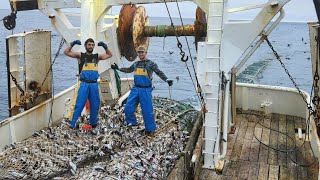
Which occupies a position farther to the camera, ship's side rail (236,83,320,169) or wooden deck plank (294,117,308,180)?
ship's side rail (236,83,320,169)

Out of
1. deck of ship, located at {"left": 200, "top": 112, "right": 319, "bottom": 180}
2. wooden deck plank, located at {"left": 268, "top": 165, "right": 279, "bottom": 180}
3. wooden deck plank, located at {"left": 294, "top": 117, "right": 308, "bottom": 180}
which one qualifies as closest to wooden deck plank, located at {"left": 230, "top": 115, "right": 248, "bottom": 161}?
deck of ship, located at {"left": 200, "top": 112, "right": 319, "bottom": 180}

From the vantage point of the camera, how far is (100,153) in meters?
6.24

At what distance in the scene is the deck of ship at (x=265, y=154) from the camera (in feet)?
19.8

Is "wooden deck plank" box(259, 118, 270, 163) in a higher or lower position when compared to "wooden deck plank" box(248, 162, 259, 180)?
higher

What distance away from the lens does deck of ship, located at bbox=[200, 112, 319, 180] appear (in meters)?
6.04

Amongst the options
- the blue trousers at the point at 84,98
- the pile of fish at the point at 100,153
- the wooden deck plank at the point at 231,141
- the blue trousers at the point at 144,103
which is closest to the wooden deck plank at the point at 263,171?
the wooden deck plank at the point at 231,141

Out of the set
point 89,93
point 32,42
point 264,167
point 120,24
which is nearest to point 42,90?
point 32,42

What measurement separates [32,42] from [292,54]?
171 ft

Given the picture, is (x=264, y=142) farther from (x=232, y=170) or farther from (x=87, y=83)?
(x=87, y=83)

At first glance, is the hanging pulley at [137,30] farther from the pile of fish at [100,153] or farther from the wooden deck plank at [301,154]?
the wooden deck plank at [301,154]

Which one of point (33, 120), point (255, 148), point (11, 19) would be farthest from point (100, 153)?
point (11, 19)

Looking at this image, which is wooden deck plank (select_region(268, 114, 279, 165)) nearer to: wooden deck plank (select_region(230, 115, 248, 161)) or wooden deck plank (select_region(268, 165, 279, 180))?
wooden deck plank (select_region(268, 165, 279, 180))

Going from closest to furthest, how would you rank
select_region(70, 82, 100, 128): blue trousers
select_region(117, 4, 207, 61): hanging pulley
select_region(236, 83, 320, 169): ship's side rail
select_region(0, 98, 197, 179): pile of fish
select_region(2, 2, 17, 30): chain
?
select_region(0, 98, 197, 179): pile of fish, select_region(70, 82, 100, 128): blue trousers, select_region(2, 2, 17, 30): chain, select_region(236, 83, 320, 169): ship's side rail, select_region(117, 4, 207, 61): hanging pulley

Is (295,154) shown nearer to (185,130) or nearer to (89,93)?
(185,130)
